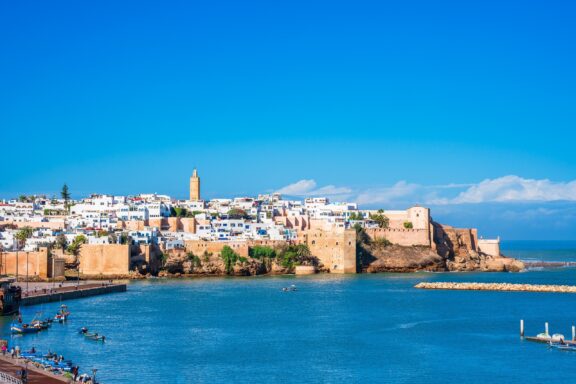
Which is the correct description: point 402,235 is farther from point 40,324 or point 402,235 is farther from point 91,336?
point 91,336

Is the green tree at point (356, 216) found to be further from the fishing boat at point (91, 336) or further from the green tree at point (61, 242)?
the fishing boat at point (91, 336)

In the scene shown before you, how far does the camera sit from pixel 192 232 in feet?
203

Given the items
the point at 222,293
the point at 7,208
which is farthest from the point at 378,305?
the point at 7,208

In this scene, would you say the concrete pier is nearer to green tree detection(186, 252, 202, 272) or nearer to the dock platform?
green tree detection(186, 252, 202, 272)

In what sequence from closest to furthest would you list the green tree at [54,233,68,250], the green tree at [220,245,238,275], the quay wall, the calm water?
the calm water → the green tree at [54,233,68,250] → the green tree at [220,245,238,275] → the quay wall

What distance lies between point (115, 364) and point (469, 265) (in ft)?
147

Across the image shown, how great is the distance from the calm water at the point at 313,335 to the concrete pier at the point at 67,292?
0.74 metres

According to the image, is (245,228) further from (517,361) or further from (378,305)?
(517,361)

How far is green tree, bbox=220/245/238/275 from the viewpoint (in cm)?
5506

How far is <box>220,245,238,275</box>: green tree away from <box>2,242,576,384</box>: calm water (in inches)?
328

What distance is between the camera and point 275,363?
24.8 m

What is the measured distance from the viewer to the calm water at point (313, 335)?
23.5 metres

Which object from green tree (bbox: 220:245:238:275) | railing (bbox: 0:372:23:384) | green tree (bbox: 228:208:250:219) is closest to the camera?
railing (bbox: 0:372:23:384)

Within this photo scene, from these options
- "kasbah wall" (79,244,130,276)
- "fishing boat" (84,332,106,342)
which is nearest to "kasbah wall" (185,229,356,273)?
"kasbah wall" (79,244,130,276)
